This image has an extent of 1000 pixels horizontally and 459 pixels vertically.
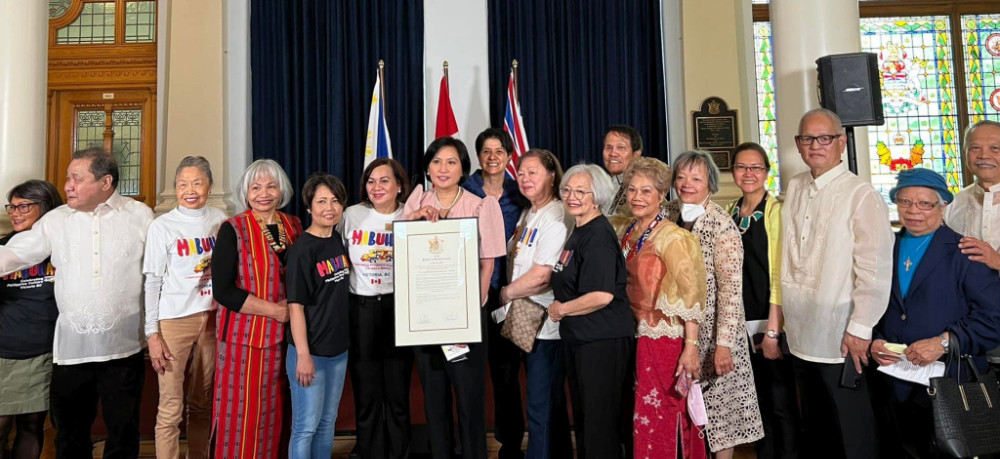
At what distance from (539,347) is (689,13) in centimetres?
369

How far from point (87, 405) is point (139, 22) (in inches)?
157

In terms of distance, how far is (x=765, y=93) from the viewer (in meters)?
5.73

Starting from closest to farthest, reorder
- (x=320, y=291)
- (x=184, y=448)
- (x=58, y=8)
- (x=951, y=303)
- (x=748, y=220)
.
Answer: (x=951, y=303), (x=320, y=291), (x=748, y=220), (x=184, y=448), (x=58, y=8)

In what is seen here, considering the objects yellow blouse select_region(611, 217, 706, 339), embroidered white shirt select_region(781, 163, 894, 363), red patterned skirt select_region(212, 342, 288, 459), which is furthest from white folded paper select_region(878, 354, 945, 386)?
red patterned skirt select_region(212, 342, 288, 459)

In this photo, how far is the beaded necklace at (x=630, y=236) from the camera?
253 cm

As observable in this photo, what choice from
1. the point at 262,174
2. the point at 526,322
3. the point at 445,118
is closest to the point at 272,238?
the point at 262,174

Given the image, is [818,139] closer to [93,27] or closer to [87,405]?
[87,405]

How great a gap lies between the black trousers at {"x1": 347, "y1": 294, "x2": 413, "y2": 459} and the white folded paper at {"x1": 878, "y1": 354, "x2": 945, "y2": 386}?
1.89m

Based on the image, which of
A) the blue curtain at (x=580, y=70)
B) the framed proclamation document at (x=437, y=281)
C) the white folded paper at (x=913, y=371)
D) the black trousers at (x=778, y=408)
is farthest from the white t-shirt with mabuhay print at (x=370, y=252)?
the blue curtain at (x=580, y=70)

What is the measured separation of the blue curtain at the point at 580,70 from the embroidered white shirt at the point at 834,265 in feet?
9.32

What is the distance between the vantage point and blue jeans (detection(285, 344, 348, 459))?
255cm

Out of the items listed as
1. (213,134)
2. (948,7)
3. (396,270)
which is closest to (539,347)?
(396,270)

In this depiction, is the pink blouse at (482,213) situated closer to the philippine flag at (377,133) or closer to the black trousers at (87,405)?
the black trousers at (87,405)

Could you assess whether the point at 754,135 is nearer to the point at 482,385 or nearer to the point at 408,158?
the point at 408,158
